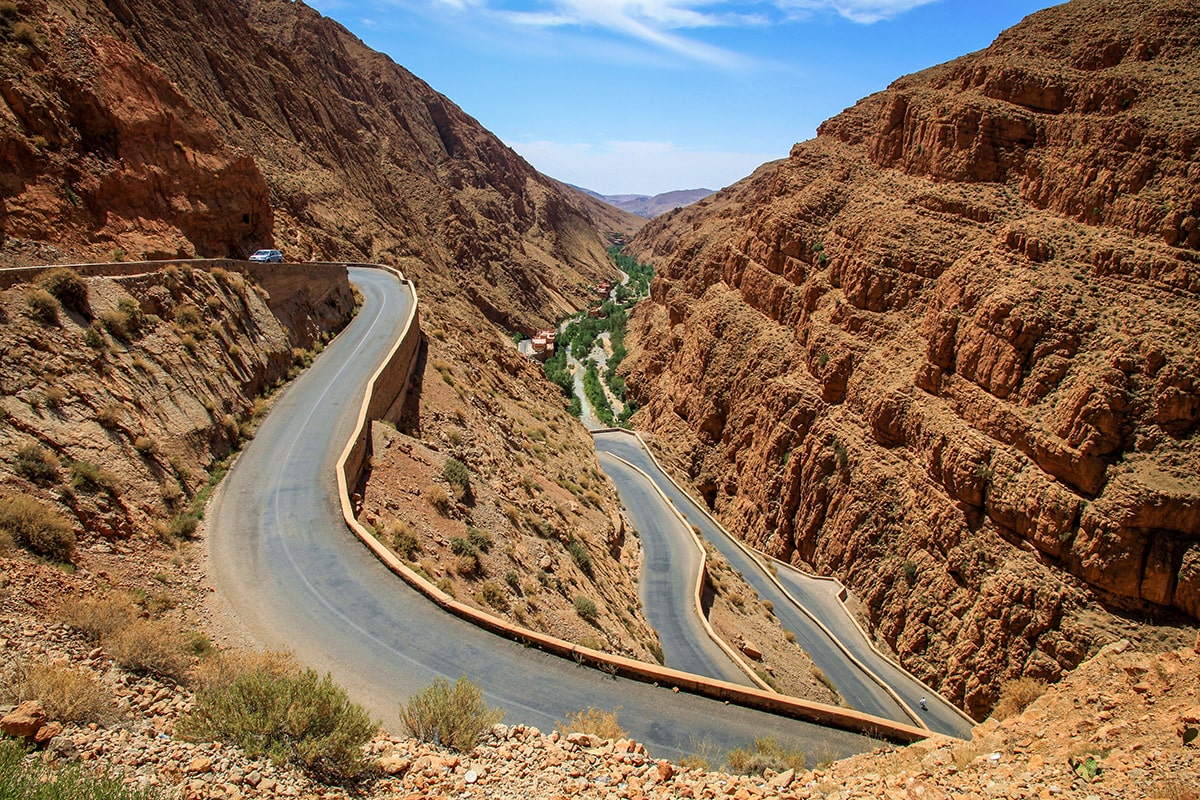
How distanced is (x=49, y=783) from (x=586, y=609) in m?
12.3

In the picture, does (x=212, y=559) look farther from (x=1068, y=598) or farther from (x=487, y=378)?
(x=1068, y=598)

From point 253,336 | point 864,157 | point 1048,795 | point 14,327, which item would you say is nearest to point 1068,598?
point 1048,795

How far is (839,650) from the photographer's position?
1057 inches

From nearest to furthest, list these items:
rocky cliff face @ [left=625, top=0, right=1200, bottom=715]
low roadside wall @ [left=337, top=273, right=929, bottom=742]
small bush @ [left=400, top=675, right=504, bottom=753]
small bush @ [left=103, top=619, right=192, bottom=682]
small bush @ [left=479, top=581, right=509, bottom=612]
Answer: small bush @ [left=103, top=619, right=192, bottom=682] → small bush @ [left=400, top=675, right=504, bottom=753] → low roadside wall @ [left=337, top=273, right=929, bottom=742] → small bush @ [left=479, top=581, right=509, bottom=612] → rocky cliff face @ [left=625, top=0, right=1200, bottom=715]

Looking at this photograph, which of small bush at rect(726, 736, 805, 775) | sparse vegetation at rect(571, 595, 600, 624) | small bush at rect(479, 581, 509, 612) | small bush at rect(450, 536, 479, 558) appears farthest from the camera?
sparse vegetation at rect(571, 595, 600, 624)

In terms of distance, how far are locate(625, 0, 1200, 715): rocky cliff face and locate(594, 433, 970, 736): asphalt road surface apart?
130 cm

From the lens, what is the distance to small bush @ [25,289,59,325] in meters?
13.3

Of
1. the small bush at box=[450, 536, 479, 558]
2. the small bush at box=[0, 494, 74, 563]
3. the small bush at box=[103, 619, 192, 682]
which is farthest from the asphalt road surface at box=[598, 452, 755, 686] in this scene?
the small bush at box=[0, 494, 74, 563]

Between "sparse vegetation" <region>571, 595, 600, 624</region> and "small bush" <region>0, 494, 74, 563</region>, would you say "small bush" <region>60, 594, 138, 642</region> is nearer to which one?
"small bush" <region>0, 494, 74, 563</region>

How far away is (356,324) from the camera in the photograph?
96.5ft

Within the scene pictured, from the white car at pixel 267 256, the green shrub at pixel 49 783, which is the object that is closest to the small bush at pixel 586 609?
the green shrub at pixel 49 783

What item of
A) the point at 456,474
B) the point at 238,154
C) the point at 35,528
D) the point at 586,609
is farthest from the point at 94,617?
the point at 238,154

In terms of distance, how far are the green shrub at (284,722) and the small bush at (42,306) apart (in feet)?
31.5

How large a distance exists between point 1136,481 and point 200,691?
27.1m
